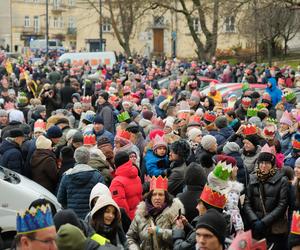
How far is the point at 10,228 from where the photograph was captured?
921 centimetres

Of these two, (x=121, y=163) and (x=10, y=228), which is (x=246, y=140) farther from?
(x=10, y=228)

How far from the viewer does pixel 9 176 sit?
9.90m

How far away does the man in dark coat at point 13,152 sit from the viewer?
10891 millimetres

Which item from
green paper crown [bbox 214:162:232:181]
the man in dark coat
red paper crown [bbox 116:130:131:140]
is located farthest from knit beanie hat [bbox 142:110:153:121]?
green paper crown [bbox 214:162:232:181]

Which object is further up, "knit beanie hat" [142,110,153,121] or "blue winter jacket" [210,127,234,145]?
"knit beanie hat" [142,110,153,121]

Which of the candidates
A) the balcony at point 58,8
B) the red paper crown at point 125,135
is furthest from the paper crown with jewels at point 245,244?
the balcony at point 58,8

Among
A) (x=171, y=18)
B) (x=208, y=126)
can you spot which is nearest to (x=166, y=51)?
(x=171, y=18)

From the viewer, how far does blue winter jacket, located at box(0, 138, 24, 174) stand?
1089 centimetres

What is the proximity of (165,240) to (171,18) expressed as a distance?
54.3m

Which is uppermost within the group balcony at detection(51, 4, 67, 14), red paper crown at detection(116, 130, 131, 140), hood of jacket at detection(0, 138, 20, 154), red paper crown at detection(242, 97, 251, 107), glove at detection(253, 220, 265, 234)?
balcony at detection(51, 4, 67, 14)

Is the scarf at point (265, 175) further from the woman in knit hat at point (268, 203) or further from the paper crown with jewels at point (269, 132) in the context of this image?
the paper crown with jewels at point (269, 132)

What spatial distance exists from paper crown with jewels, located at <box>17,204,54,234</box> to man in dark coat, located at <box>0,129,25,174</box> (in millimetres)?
5667

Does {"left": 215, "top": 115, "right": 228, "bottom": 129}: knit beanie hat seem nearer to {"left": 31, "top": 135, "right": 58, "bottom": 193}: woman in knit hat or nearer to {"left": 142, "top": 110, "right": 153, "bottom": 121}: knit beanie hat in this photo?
{"left": 142, "top": 110, "right": 153, "bottom": 121}: knit beanie hat

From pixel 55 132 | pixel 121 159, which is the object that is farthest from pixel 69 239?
pixel 55 132
